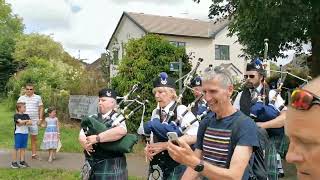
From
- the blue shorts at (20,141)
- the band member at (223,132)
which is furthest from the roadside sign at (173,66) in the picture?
the band member at (223,132)

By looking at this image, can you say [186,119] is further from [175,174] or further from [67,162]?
[67,162]

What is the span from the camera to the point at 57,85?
21938 mm

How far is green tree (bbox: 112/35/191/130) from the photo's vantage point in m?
12.9

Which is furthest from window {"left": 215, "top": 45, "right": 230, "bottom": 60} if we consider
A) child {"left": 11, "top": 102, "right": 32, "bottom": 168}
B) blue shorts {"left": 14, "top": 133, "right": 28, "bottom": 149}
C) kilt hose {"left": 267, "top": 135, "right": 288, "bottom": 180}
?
kilt hose {"left": 267, "top": 135, "right": 288, "bottom": 180}

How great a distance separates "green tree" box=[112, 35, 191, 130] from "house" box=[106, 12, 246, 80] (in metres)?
A: 28.0

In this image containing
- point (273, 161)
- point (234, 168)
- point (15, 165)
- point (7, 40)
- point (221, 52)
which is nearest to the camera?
point (234, 168)

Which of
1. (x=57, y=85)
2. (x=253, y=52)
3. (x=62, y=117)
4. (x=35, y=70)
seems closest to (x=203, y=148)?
(x=253, y=52)

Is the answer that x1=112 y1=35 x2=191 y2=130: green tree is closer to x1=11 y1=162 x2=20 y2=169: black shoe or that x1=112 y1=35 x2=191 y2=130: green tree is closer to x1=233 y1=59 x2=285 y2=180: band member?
x1=11 y1=162 x2=20 y2=169: black shoe

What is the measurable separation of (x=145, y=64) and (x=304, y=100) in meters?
12.0

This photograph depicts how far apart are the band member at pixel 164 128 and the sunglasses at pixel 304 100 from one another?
3.46 meters

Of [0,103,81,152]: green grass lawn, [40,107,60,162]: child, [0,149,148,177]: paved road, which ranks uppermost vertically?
[40,107,60,162]: child

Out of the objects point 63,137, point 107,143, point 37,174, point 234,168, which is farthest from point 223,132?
point 63,137

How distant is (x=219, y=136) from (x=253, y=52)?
1354 cm

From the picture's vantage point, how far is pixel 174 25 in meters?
44.3
